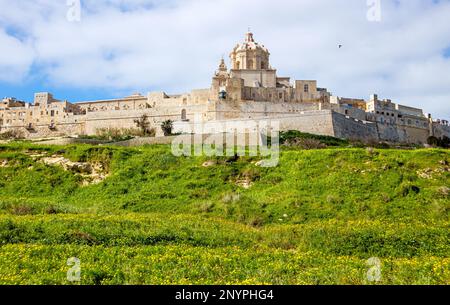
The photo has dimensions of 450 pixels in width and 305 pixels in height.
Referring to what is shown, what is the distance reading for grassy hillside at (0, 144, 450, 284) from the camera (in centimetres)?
982

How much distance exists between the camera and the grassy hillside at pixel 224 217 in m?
9.82

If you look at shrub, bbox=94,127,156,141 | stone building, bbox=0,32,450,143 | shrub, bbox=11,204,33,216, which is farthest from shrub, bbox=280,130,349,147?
shrub, bbox=11,204,33,216

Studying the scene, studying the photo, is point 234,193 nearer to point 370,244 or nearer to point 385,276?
point 370,244

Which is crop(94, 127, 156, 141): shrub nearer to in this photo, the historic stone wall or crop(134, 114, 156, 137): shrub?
crop(134, 114, 156, 137): shrub

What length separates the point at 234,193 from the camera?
2098 cm

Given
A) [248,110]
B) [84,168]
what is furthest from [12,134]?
[84,168]

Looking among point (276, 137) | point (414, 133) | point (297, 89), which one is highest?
point (297, 89)

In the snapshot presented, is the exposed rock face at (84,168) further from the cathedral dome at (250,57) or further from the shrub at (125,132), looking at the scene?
the cathedral dome at (250,57)

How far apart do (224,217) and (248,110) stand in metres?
36.6

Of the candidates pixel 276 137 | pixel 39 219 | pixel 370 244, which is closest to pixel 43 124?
pixel 276 137

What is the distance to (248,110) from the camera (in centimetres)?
5406

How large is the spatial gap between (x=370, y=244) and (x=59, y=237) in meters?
8.29

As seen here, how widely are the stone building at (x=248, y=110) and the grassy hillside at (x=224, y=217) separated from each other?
26.1 meters

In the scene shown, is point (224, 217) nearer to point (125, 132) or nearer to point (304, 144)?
point (304, 144)
